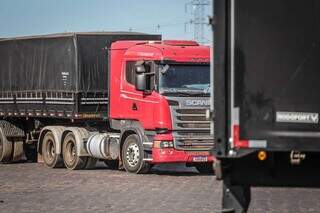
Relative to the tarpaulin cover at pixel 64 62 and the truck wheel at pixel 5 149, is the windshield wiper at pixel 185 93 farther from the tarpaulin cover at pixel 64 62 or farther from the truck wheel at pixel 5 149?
the truck wheel at pixel 5 149

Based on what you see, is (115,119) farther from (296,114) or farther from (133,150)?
(296,114)

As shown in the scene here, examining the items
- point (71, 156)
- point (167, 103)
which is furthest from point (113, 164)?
point (167, 103)

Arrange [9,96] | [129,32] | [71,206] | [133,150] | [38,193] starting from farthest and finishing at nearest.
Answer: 1. [9,96]
2. [129,32]
3. [133,150]
4. [38,193]
5. [71,206]

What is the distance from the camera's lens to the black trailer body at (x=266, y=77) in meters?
8.83

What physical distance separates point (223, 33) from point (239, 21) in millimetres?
216

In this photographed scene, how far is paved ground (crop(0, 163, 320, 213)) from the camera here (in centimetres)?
1406

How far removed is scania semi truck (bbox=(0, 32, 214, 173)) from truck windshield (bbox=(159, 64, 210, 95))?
0.08ft

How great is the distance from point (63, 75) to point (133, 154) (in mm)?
3801

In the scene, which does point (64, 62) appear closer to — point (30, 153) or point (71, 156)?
point (71, 156)

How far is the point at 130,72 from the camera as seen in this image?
846 inches

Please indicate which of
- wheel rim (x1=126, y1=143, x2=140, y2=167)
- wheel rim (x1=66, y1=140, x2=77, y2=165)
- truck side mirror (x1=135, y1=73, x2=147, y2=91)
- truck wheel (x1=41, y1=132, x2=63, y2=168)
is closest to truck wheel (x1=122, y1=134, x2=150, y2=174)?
wheel rim (x1=126, y1=143, x2=140, y2=167)

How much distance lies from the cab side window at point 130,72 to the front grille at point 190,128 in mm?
1470

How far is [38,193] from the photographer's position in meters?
16.5

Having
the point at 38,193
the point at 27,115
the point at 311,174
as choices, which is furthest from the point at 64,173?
the point at 311,174
